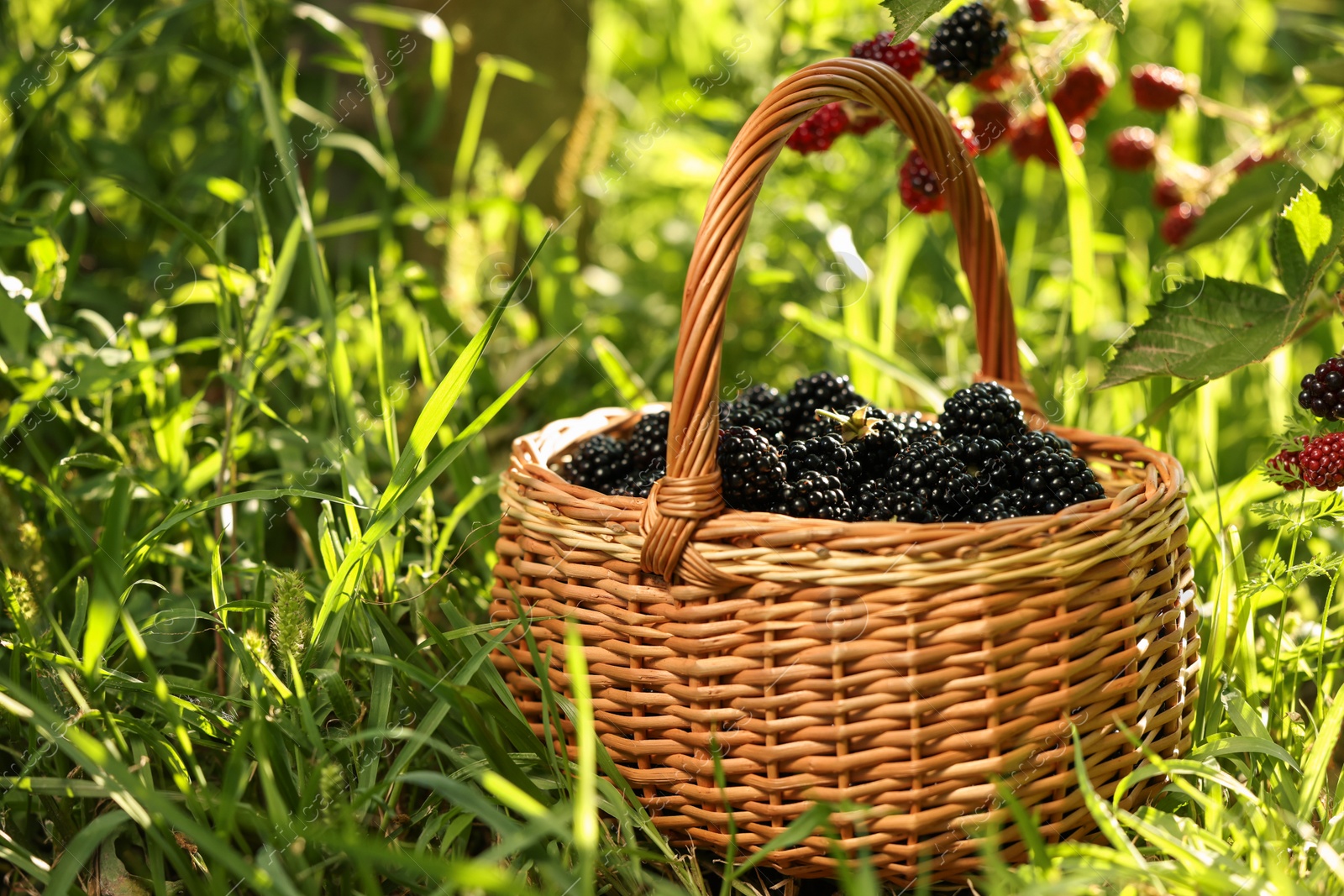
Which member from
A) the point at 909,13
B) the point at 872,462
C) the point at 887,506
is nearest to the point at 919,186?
the point at 909,13

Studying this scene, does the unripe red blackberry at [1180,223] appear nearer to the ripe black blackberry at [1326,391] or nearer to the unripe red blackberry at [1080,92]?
the unripe red blackberry at [1080,92]

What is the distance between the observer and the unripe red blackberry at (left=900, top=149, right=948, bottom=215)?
4.20 ft

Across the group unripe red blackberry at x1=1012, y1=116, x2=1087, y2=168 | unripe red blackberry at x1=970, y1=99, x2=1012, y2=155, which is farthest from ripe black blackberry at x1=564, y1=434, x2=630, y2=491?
unripe red blackberry at x1=1012, y1=116, x2=1087, y2=168

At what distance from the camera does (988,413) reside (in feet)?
3.59

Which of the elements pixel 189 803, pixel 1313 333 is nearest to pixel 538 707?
pixel 189 803

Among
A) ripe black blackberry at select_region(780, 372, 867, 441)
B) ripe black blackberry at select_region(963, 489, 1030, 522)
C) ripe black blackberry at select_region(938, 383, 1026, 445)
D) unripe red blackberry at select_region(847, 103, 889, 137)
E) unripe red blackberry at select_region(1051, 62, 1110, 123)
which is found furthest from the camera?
unripe red blackberry at select_region(1051, 62, 1110, 123)

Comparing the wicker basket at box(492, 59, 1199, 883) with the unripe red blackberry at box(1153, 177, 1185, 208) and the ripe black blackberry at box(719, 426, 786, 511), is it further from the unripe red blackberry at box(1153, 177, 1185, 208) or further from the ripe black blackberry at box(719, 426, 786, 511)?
the unripe red blackberry at box(1153, 177, 1185, 208)

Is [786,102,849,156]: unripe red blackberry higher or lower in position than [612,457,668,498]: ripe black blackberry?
higher

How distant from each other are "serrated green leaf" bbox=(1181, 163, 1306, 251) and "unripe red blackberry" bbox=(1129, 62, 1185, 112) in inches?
7.9

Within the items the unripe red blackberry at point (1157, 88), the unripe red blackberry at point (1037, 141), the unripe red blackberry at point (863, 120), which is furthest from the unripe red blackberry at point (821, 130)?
the unripe red blackberry at point (1157, 88)

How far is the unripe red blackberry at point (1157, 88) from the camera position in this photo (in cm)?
155

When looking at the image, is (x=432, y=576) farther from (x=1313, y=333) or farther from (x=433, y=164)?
(x=1313, y=333)

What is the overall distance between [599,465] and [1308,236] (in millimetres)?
882

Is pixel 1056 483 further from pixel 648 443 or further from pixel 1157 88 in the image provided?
pixel 1157 88
